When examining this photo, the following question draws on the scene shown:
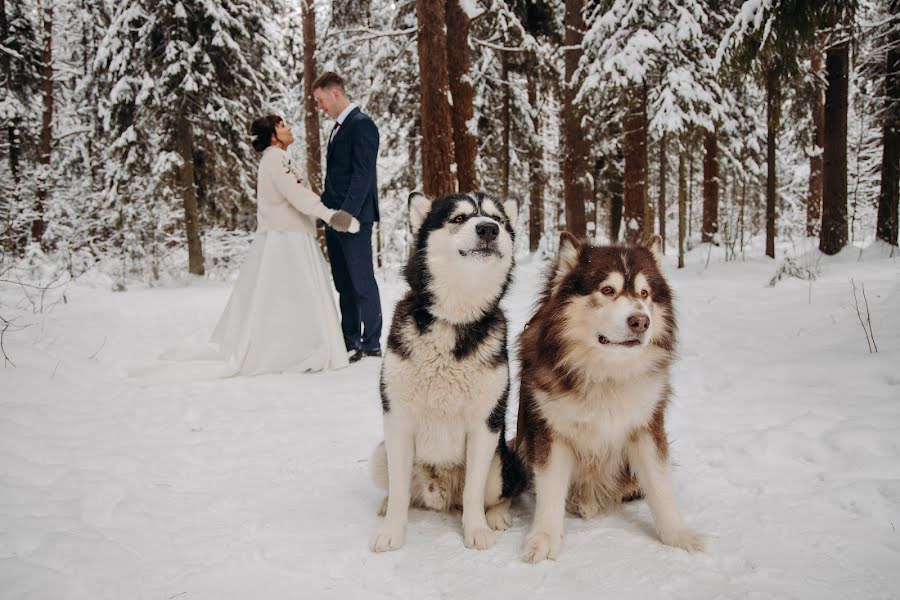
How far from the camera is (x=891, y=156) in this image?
9.88m

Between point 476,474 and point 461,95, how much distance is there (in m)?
7.58

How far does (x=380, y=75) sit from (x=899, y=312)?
11105mm

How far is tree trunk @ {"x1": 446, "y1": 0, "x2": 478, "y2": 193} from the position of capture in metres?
8.56

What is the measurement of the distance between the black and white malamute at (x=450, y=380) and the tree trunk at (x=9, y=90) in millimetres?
17645

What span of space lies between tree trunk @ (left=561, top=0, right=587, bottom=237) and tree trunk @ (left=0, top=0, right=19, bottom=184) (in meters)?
16.1

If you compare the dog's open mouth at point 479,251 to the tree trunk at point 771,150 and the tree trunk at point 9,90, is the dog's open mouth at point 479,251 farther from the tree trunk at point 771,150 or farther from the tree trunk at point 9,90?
the tree trunk at point 9,90

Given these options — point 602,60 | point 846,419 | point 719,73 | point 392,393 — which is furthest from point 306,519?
point 602,60

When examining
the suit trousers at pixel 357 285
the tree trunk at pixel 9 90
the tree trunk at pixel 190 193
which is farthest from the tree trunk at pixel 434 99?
the tree trunk at pixel 9 90

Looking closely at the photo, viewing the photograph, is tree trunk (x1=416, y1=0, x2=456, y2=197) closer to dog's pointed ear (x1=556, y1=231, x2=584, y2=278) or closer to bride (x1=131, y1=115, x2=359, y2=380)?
bride (x1=131, y1=115, x2=359, y2=380)

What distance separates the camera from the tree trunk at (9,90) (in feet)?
49.6

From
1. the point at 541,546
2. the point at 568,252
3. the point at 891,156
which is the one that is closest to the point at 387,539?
the point at 541,546

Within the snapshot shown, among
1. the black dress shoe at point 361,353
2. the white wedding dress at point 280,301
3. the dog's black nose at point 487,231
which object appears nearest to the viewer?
the dog's black nose at point 487,231

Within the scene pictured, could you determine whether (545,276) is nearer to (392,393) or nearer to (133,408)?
(392,393)

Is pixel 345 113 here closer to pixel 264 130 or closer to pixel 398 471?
pixel 264 130
